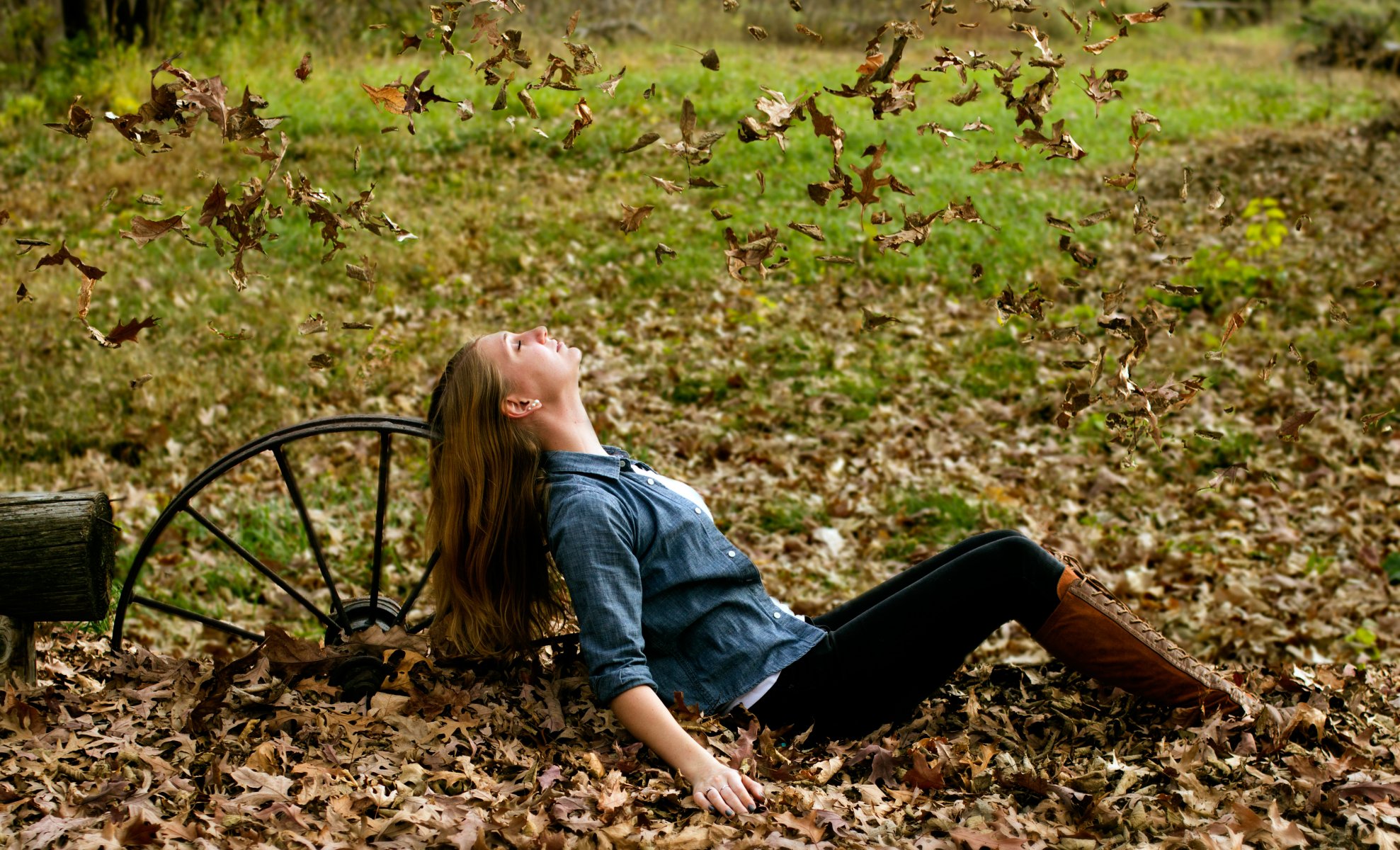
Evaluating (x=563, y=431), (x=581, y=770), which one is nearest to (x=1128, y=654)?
(x=581, y=770)

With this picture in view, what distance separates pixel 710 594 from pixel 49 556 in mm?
1795

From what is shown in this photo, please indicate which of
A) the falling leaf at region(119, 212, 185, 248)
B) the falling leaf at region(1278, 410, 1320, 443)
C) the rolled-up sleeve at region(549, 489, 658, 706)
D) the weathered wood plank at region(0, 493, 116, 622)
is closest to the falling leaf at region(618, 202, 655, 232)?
the rolled-up sleeve at region(549, 489, 658, 706)

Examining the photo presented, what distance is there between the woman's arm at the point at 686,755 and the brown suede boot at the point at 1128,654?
1.00 metres

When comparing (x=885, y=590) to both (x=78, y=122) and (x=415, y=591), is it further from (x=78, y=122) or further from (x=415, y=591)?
(x=78, y=122)

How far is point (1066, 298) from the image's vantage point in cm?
845

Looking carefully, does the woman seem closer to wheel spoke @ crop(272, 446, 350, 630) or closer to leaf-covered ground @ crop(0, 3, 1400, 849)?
leaf-covered ground @ crop(0, 3, 1400, 849)

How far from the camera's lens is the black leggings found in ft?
9.76

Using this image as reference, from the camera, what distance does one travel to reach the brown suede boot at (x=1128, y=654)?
2.95m

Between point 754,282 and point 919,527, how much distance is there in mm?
3421

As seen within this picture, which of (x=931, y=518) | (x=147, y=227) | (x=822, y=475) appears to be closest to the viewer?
(x=147, y=227)

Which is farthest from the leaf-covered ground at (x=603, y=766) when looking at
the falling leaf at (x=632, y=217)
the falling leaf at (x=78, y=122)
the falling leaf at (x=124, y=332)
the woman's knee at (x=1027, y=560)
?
the falling leaf at (x=78, y=122)

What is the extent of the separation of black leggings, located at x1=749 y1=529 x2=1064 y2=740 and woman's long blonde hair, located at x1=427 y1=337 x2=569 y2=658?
0.74 m

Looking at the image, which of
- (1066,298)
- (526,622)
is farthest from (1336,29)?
(526,622)

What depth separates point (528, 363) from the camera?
295cm
